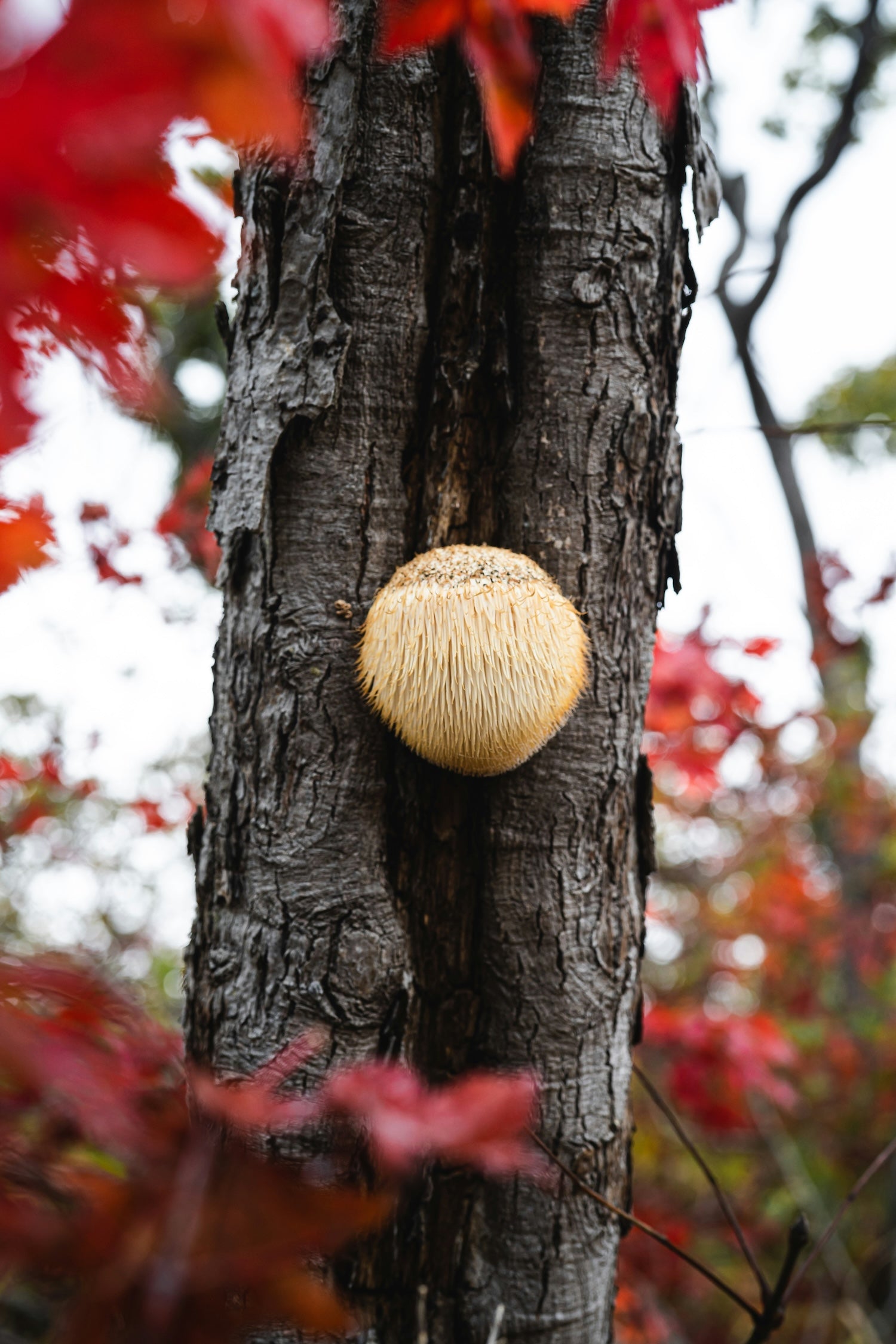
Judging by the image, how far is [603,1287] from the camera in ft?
6.05

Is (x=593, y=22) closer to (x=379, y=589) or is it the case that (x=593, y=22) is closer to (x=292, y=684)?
(x=379, y=589)

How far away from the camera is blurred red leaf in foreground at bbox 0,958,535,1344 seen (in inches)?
28.0

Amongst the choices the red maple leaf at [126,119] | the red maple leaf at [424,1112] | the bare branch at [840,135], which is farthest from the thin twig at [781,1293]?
the bare branch at [840,135]

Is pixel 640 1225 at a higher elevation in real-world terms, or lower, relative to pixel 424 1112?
lower

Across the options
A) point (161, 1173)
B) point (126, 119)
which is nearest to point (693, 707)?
point (161, 1173)

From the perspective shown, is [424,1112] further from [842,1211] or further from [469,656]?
[842,1211]

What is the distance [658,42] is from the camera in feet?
4.95

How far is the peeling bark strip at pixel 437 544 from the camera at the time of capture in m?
1.64

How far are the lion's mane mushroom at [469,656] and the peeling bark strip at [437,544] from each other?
0.45 feet

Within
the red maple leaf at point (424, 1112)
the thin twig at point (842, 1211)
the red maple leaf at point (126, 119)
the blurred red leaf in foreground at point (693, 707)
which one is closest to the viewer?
the red maple leaf at point (126, 119)

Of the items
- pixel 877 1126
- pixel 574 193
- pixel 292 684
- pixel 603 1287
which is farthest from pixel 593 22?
pixel 877 1126

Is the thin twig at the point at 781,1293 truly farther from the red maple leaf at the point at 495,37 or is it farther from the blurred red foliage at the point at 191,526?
the blurred red foliage at the point at 191,526

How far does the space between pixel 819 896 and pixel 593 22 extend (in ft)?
24.3

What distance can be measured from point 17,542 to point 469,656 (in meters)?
1.03
